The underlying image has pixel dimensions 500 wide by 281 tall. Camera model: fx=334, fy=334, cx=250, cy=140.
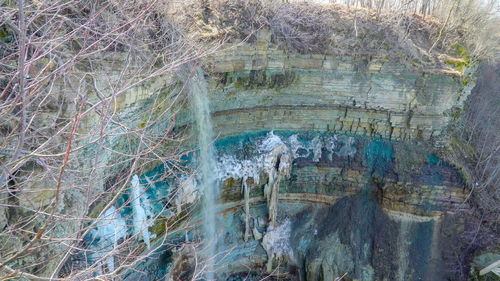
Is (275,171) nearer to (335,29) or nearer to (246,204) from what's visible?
(246,204)

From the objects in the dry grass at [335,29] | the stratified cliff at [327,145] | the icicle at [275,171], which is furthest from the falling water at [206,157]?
the icicle at [275,171]

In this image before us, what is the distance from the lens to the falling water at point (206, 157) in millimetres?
8641

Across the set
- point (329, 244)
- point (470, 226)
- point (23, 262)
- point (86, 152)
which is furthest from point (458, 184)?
point (23, 262)

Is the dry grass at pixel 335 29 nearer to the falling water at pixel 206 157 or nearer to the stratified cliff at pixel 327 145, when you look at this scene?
the stratified cliff at pixel 327 145

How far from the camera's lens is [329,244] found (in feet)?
34.4

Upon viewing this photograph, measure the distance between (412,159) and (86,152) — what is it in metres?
9.50

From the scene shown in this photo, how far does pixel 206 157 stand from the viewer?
945cm

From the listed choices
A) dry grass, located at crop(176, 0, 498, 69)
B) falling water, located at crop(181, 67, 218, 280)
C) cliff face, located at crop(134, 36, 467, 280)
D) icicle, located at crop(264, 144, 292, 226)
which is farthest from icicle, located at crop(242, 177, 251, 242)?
dry grass, located at crop(176, 0, 498, 69)

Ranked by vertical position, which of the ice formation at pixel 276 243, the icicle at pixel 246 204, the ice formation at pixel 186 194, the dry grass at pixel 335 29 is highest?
the dry grass at pixel 335 29

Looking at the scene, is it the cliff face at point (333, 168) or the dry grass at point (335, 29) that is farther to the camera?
the cliff face at point (333, 168)

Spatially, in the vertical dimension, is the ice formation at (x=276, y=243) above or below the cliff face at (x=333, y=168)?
below

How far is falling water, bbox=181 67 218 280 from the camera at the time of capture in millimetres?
8641

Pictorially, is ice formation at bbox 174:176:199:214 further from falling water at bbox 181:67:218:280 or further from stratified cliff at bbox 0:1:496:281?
falling water at bbox 181:67:218:280

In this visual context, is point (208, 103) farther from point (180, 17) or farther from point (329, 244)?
point (329, 244)
